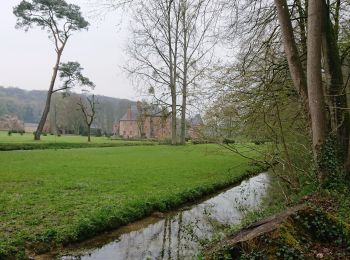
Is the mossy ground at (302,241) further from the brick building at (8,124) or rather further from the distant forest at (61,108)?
the brick building at (8,124)

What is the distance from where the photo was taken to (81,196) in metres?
10.6

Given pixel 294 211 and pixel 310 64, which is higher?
pixel 310 64

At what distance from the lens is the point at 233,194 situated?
527 inches

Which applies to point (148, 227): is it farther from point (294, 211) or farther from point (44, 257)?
point (294, 211)

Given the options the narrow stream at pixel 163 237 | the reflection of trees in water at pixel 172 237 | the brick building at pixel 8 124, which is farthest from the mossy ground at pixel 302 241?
the brick building at pixel 8 124

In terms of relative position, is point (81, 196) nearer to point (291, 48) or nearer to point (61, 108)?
point (291, 48)

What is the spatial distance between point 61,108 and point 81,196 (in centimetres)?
6921

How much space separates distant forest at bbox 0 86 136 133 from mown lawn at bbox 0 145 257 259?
28120 mm

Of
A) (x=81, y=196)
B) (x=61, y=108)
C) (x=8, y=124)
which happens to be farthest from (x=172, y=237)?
(x=8, y=124)

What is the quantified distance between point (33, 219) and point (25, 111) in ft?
357

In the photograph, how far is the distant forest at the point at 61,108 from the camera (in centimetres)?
7477

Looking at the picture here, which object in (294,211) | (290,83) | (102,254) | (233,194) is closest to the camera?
(294,211)

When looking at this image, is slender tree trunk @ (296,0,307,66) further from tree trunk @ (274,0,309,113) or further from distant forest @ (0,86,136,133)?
distant forest @ (0,86,136,133)

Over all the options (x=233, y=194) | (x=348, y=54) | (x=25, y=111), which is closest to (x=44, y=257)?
(x=233, y=194)
